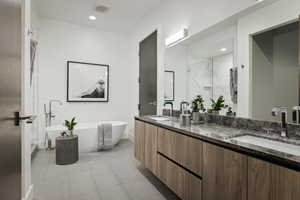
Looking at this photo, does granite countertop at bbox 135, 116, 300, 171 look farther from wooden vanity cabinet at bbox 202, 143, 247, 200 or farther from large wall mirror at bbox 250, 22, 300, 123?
large wall mirror at bbox 250, 22, 300, 123

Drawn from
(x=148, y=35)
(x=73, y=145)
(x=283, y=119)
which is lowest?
(x=73, y=145)

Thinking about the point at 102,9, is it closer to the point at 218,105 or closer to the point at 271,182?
the point at 218,105

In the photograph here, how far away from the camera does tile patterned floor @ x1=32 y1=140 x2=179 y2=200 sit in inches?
78.5

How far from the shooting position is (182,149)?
166 centimetres

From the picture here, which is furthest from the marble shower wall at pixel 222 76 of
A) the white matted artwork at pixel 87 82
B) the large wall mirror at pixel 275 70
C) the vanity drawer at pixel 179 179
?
the white matted artwork at pixel 87 82

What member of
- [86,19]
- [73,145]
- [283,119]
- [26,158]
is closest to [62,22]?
[86,19]

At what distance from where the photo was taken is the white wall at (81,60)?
12.5 feet

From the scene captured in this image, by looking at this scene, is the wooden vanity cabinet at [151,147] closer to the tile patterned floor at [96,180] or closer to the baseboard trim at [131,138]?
the tile patterned floor at [96,180]

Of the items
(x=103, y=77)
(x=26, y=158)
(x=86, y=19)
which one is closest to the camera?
(x=26, y=158)

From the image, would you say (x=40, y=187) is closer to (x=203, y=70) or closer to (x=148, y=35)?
(x=203, y=70)

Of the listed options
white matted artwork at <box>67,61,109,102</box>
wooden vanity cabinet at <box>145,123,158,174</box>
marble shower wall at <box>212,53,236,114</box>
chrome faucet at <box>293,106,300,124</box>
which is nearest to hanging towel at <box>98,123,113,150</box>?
white matted artwork at <box>67,61,109,102</box>

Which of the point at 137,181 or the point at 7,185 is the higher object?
the point at 7,185

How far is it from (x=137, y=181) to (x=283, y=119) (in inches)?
72.4

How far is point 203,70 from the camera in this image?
7.50ft
